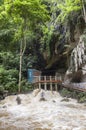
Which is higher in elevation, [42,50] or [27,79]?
[42,50]

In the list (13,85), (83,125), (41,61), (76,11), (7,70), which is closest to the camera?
(83,125)

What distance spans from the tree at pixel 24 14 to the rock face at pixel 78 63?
189 inches

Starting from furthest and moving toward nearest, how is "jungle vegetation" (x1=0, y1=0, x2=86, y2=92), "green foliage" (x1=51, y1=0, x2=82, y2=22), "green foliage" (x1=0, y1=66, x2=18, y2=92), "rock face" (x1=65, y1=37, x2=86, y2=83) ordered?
"green foliage" (x1=0, y1=66, x2=18, y2=92) < "jungle vegetation" (x1=0, y1=0, x2=86, y2=92) < "green foliage" (x1=51, y1=0, x2=82, y2=22) < "rock face" (x1=65, y1=37, x2=86, y2=83)

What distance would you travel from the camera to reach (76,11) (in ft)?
54.9

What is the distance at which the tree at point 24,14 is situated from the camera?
55.4 feet

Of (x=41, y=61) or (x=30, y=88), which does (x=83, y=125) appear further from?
(x=41, y=61)

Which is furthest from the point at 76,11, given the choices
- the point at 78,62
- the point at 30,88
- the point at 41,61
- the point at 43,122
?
the point at 43,122

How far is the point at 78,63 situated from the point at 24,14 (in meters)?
6.67

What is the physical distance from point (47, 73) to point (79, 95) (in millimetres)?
→ 8022

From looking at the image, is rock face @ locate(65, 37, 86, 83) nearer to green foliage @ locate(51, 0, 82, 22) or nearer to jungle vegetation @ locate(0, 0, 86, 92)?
jungle vegetation @ locate(0, 0, 86, 92)

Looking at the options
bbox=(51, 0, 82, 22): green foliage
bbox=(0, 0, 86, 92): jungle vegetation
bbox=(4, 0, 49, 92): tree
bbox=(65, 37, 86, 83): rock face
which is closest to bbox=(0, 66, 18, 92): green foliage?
bbox=(0, 0, 86, 92): jungle vegetation

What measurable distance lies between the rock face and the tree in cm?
479

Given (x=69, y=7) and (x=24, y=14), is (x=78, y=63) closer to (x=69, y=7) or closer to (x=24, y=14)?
(x=69, y=7)

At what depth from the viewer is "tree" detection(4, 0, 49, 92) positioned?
665 inches
